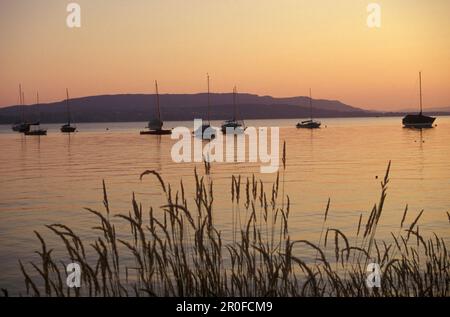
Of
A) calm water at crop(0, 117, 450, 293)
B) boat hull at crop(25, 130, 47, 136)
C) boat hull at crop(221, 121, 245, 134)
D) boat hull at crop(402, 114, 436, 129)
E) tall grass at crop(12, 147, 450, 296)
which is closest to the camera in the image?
tall grass at crop(12, 147, 450, 296)

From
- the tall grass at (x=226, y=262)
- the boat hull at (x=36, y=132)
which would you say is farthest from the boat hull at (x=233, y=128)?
the tall grass at (x=226, y=262)

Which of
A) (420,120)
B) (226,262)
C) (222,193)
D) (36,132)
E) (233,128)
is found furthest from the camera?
(36,132)

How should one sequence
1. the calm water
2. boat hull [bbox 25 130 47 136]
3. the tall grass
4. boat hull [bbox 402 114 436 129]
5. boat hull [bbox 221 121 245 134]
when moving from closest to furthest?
1. the tall grass
2. the calm water
3. boat hull [bbox 221 121 245 134]
4. boat hull [bbox 402 114 436 129]
5. boat hull [bbox 25 130 47 136]

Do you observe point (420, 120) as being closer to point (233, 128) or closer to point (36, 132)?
point (233, 128)

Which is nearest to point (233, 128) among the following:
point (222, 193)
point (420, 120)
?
point (420, 120)


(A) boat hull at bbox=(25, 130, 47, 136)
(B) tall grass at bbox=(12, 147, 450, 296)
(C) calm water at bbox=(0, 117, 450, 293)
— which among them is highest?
(B) tall grass at bbox=(12, 147, 450, 296)

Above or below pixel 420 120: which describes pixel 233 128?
below

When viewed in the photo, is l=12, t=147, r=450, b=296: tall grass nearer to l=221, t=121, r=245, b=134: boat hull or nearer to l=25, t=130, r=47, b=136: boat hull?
l=221, t=121, r=245, b=134: boat hull

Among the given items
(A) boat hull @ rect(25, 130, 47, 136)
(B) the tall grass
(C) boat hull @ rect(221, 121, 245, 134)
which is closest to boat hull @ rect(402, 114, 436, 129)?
(C) boat hull @ rect(221, 121, 245, 134)

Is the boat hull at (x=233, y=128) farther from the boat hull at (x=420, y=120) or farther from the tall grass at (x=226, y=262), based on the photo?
the tall grass at (x=226, y=262)

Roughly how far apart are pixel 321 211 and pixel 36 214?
40.9 feet

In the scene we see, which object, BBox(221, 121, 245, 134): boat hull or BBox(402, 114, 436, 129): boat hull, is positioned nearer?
BBox(221, 121, 245, 134): boat hull

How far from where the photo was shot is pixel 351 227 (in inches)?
814

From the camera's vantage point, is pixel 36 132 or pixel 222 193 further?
pixel 36 132
